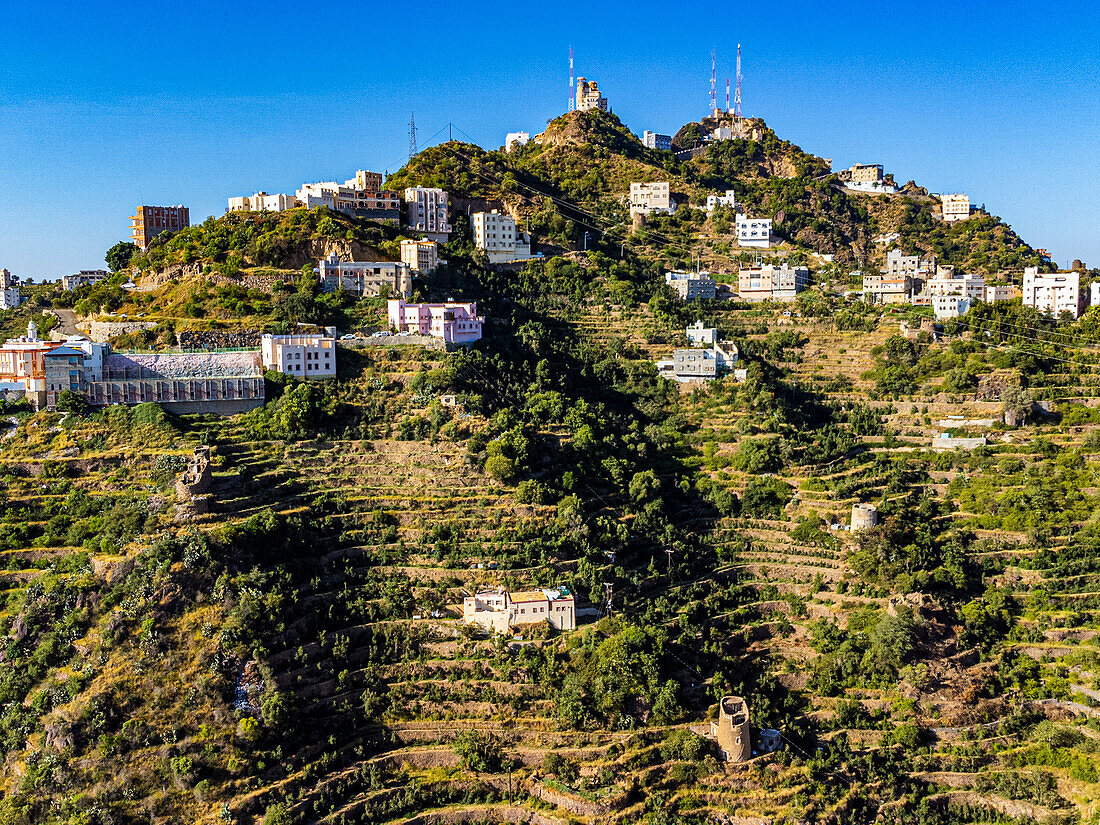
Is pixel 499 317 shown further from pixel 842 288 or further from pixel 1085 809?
pixel 1085 809

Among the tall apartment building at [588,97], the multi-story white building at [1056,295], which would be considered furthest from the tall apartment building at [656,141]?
the multi-story white building at [1056,295]

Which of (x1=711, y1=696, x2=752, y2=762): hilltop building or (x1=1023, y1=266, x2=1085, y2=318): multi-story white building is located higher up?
(x1=1023, y1=266, x2=1085, y2=318): multi-story white building

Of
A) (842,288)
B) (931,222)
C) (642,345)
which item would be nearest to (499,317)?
(642,345)

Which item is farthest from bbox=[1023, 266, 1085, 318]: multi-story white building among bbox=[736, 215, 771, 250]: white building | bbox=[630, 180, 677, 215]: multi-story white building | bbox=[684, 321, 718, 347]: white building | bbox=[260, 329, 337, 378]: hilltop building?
bbox=[260, 329, 337, 378]: hilltop building

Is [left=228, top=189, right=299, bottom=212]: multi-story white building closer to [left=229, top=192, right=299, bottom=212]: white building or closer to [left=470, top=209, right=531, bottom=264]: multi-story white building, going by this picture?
[left=229, top=192, right=299, bottom=212]: white building

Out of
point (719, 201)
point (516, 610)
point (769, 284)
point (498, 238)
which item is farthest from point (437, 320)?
point (719, 201)

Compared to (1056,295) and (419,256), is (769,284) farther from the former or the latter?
(419,256)
